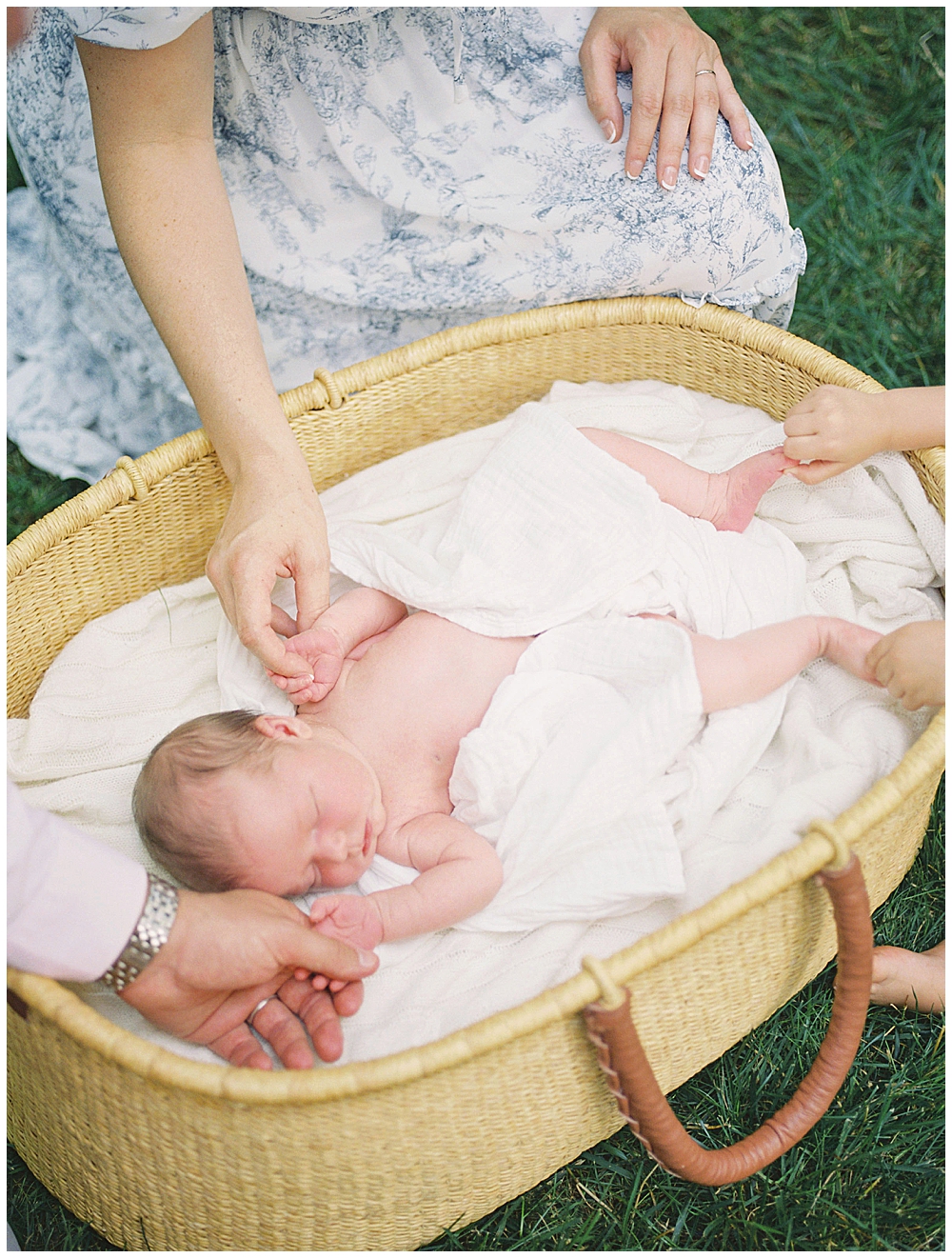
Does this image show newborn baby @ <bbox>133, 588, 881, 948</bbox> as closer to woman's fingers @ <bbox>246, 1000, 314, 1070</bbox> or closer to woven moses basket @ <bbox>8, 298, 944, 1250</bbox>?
woman's fingers @ <bbox>246, 1000, 314, 1070</bbox>

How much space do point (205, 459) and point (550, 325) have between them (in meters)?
0.60

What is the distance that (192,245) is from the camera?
4.86 feet

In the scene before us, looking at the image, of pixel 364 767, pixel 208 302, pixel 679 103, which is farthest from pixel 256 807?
pixel 679 103

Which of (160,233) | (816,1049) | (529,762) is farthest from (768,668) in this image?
(160,233)

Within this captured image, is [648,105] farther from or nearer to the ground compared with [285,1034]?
farther from the ground

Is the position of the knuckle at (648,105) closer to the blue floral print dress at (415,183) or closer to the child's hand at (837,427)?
the blue floral print dress at (415,183)

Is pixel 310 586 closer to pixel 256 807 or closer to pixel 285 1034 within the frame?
pixel 256 807

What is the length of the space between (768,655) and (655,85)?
0.89 m

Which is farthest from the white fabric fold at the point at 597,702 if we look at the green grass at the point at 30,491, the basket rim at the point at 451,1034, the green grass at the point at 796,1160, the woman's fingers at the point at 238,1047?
the green grass at the point at 30,491

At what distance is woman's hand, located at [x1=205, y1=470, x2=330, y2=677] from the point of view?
1412mm

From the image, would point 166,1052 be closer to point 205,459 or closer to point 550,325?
point 205,459

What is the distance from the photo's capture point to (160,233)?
147cm

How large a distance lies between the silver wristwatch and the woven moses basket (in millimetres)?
45

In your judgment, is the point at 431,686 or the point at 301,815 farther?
the point at 431,686
